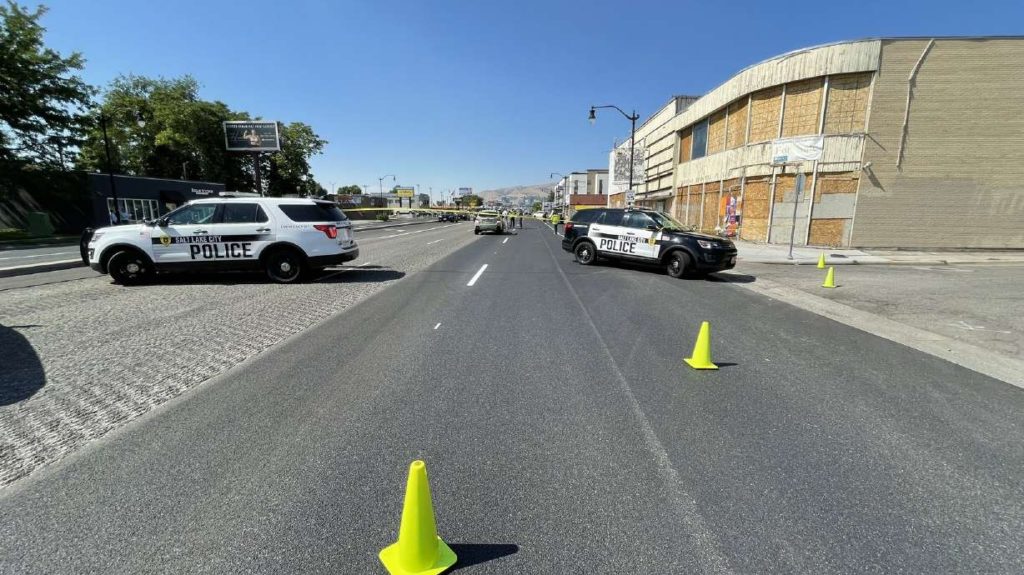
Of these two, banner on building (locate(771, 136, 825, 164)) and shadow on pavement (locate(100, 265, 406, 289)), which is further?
A: banner on building (locate(771, 136, 825, 164))

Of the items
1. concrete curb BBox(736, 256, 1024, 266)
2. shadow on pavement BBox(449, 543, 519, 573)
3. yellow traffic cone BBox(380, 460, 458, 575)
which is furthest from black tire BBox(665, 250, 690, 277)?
yellow traffic cone BBox(380, 460, 458, 575)

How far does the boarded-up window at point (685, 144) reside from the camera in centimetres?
3244

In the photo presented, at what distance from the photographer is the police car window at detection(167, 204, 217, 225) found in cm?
963

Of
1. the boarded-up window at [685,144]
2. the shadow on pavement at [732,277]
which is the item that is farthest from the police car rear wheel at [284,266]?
the boarded-up window at [685,144]

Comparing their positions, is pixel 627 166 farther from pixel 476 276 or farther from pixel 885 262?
pixel 476 276

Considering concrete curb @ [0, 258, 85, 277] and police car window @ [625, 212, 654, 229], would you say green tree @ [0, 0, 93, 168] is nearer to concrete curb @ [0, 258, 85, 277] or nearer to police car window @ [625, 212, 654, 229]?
concrete curb @ [0, 258, 85, 277]

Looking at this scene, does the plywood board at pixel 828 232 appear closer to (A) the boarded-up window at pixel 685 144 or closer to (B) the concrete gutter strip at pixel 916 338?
(A) the boarded-up window at pixel 685 144

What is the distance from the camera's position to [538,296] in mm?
8891

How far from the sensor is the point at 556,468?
301cm

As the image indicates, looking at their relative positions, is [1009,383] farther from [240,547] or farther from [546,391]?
[240,547]

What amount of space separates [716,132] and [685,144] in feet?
19.2

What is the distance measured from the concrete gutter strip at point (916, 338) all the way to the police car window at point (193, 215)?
1235cm

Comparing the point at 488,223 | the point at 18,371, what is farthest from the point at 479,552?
the point at 488,223

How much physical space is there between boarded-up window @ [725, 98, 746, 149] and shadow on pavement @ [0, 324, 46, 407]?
27.5m
